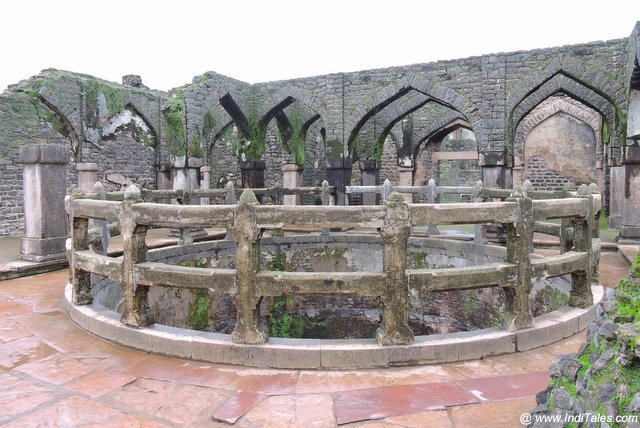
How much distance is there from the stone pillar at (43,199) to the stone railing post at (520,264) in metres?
5.98

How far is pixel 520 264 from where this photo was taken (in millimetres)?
3693

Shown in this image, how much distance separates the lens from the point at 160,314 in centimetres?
661

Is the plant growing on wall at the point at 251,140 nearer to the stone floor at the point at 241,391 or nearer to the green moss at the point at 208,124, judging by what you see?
the green moss at the point at 208,124

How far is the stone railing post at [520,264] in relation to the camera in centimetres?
369

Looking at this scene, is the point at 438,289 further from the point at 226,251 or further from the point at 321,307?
the point at 321,307

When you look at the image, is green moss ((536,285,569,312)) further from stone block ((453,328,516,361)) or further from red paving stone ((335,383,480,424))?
red paving stone ((335,383,480,424))

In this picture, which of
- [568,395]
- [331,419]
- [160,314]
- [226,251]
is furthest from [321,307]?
[568,395]

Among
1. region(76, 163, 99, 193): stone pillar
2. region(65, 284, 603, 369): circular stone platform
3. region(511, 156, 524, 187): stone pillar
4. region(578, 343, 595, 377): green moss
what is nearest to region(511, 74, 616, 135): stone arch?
region(511, 156, 524, 187): stone pillar

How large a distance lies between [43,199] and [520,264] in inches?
244

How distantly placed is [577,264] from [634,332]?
256 centimetres

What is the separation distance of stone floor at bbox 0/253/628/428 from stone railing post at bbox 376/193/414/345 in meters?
0.33

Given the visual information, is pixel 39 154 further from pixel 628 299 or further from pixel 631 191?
pixel 631 191

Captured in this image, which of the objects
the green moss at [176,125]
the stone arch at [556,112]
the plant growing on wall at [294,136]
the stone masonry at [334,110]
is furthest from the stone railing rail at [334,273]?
the stone arch at [556,112]

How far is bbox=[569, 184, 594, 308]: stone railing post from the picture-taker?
4.27 meters
